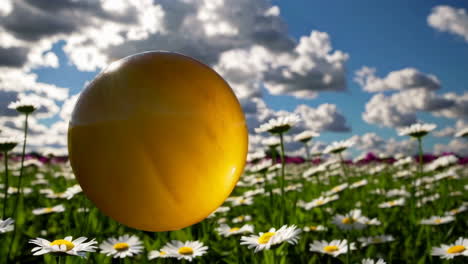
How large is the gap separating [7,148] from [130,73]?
1.43 m

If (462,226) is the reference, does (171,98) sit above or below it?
above

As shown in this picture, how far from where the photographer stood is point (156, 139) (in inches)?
57.5

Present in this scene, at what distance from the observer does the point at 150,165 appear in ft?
4.82

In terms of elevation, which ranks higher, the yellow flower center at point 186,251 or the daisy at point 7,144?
the daisy at point 7,144

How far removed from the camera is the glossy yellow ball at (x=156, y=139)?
1.47 metres

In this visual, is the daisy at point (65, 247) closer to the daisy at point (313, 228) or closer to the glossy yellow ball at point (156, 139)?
the glossy yellow ball at point (156, 139)

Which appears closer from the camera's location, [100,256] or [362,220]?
[100,256]

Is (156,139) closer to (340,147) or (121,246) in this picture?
(121,246)

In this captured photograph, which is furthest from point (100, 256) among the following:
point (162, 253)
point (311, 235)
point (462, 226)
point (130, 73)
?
point (462, 226)

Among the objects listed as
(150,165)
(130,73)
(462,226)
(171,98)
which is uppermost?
(130,73)

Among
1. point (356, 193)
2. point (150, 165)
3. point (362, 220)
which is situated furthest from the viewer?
point (356, 193)

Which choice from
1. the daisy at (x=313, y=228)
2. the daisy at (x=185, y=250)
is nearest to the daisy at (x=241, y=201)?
the daisy at (x=313, y=228)

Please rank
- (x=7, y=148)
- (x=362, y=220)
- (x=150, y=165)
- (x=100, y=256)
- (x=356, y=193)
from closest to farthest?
(x=150, y=165) → (x=100, y=256) → (x=7, y=148) → (x=362, y=220) → (x=356, y=193)

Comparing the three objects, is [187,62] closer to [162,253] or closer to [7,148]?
[162,253]
